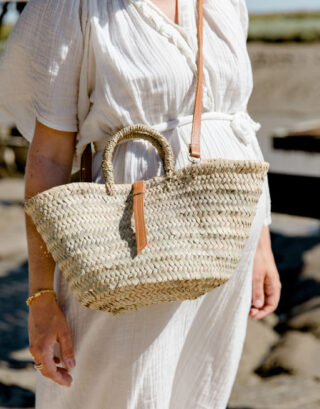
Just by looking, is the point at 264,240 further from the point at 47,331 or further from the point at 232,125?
the point at 47,331

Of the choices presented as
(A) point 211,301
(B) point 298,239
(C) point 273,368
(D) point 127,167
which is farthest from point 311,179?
(B) point 298,239

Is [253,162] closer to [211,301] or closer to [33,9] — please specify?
[211,301]

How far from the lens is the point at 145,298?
105 centimetres

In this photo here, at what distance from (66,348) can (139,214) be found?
344 millimetres

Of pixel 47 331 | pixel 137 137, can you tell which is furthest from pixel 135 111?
pixel 47 331

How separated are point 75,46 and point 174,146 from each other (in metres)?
0.26

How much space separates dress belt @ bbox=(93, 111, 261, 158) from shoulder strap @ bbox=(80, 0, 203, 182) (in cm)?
3

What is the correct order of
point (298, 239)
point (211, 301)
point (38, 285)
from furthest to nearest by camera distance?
point (298, 239), point (211, 301), point (38, 285)

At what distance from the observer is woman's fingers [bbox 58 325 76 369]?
1.17m

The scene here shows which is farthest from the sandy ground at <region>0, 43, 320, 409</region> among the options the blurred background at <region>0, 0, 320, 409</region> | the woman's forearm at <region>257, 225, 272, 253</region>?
the woman's forearm at <region>257, 225, 272, 253</region>

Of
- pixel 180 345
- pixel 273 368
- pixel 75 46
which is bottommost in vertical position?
pixel 273 368

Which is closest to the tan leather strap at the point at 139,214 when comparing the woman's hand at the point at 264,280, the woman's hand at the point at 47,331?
the woman's hand at the point at 47,331

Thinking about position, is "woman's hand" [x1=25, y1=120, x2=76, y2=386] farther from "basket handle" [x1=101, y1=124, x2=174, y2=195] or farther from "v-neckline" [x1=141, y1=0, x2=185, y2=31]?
"v-neckline" [x1=141, y1=0, x2=185, y2=31]

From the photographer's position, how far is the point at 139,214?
102 cm
